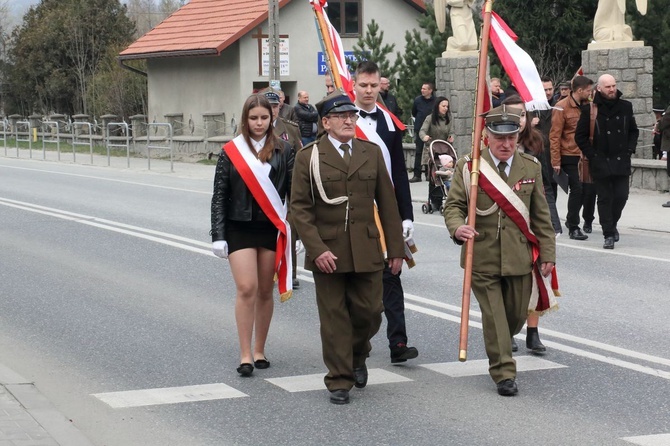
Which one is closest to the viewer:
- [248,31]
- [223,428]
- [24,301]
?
[223,428]

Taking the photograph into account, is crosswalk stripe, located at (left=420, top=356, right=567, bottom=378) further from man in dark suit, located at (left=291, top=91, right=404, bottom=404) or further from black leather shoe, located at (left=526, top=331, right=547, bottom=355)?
man in dark suit, located at (left=291, top=91, right=404, bottom=404)

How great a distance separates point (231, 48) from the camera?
40.2 meters

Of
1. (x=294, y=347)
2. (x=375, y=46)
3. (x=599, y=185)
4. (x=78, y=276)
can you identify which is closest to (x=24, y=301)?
(x=78, y=276)

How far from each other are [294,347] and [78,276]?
4.06m

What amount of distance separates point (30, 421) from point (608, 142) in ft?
29.0

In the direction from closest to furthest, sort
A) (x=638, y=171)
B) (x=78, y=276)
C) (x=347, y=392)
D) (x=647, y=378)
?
1. (x=347, y=392)
2. (x=647, y=378)
3. (x=78, y=276)
4. (x=638, y=171)

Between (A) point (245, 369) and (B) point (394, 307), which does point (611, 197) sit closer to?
(B) point (394, 307)

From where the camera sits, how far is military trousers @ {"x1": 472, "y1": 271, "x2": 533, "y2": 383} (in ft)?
23.9

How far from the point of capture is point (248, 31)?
128ft

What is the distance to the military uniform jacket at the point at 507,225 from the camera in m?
7.43


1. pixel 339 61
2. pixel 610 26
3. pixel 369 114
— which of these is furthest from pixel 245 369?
pixel 610 26

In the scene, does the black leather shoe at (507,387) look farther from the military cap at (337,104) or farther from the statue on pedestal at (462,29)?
the statue on pedestal at (462,29)

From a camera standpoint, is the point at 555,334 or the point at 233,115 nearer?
the point at 555,334

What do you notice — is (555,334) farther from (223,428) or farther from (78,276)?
(78,276)
